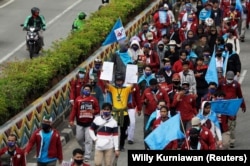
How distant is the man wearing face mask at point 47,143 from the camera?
21.4m

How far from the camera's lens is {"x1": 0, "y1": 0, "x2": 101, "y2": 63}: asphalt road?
35469mm

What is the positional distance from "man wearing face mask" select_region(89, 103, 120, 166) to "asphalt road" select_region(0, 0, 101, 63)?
450 inches

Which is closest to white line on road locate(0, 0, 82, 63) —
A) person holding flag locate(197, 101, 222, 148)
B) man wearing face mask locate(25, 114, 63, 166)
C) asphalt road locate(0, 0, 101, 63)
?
asphalt road locate(0, 0, 101, 63)

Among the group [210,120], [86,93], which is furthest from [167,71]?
[210,120]

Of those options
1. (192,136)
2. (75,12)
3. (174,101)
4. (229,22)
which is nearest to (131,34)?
(229,22)

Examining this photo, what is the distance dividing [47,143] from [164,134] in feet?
7.19

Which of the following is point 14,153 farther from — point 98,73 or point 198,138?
point 98,73

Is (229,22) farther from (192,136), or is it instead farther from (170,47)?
(192,136)

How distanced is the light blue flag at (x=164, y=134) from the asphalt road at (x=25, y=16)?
12870 mm

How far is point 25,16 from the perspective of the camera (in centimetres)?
3994

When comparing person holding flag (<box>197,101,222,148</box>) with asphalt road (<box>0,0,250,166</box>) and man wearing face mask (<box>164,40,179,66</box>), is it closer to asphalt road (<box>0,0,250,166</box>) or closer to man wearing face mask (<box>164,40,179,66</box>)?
asphalt road (<box>0,0,250,166</box>)

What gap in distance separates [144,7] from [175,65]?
35.4 feet

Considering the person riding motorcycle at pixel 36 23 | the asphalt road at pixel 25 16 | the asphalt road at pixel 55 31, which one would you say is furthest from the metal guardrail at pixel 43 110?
the asphalt road at pixel 25 16

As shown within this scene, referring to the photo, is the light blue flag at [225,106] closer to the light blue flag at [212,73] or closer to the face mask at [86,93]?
the light blue flag at [212,73]
